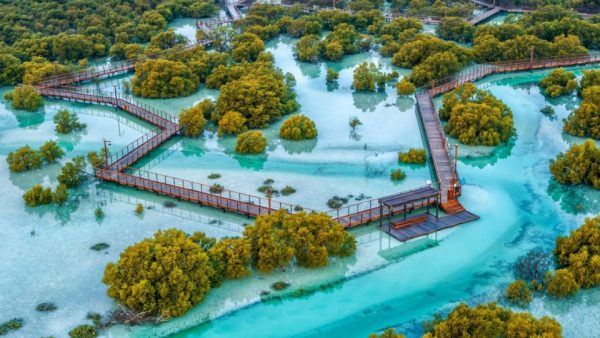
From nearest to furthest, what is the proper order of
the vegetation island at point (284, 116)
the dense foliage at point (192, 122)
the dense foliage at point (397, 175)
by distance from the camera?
1. the vegetation island at point (284, 116)
2. the dense foliage at point (397, 175)
3. the dense foliage at point (192, 122)

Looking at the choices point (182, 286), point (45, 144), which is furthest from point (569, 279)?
point (45, 144)

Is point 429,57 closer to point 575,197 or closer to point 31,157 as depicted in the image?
point 575,197

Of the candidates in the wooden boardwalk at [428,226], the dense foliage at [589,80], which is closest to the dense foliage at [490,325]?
the wooden boardwalk at [428,226]

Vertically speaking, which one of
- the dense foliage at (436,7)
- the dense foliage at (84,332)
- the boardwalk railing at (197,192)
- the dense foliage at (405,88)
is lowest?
the dense foliage at (84,332)

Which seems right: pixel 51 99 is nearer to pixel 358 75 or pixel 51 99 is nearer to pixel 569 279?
pixel 358 75

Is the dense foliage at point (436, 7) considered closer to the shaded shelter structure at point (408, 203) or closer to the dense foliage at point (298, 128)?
the dense foliage at point (298, 128)

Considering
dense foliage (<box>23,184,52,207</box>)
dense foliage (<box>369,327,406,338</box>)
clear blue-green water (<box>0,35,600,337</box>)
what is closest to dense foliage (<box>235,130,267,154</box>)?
clear blue-green water (<box>0,35,600,337</box>)

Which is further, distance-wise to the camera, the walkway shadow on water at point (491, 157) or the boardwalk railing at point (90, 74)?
the boardwalk railing at point (90, 74)

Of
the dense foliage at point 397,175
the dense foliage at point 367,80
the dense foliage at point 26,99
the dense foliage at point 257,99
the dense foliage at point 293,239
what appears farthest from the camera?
the dense foliage at point 367,80
